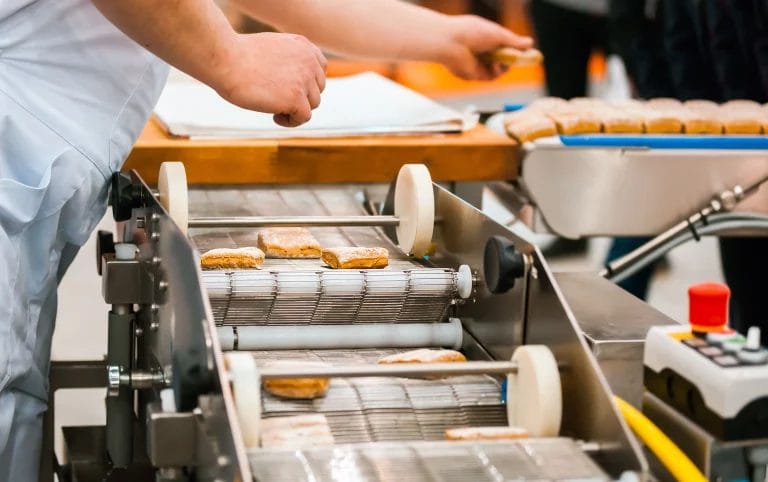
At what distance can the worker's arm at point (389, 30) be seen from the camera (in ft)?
6.42

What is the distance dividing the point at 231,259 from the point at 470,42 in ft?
3.15

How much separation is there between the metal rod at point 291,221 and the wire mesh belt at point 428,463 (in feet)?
1.97

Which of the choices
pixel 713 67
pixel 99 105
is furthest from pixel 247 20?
pixel 99 105

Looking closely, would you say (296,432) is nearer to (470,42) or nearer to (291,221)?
(291,221)

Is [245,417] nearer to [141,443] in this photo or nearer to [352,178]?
[141,443]

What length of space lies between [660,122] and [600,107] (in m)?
0.19

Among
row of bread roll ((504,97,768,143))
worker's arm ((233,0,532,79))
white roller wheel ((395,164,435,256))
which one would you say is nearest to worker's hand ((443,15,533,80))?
worker's arm ((233,0,532,79))

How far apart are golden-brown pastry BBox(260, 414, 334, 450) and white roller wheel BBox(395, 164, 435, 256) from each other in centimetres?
46

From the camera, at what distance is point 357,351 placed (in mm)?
1284

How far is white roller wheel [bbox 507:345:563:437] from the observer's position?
99 centimetres

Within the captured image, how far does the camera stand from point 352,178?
2.05 meters

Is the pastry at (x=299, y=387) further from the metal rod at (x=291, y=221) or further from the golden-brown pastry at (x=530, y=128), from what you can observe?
the golden-brown pastry at (x=530, y=128)

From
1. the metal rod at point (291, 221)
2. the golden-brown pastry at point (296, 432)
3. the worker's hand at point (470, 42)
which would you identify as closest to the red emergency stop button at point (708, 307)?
the golden-brown pastry at point (296, 432)

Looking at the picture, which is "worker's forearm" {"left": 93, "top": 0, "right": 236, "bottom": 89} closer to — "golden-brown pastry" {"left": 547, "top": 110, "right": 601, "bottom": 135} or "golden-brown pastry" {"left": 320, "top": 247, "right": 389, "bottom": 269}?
"golden-brown pastry" {"left": 320, "top": 247, "right": 389, "bottom": 269}
